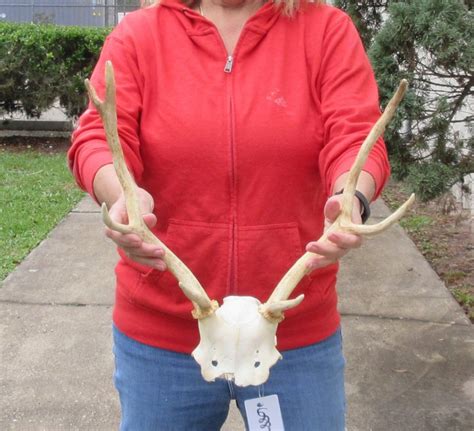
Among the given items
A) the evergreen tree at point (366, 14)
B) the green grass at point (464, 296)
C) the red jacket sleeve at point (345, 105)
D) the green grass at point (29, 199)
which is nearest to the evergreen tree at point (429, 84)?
the evergreen tree at point (366, 14)

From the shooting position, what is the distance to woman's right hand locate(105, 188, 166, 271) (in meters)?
1.61

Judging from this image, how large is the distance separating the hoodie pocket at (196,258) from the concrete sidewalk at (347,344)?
5.65 ft

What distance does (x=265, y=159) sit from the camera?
6.08ft

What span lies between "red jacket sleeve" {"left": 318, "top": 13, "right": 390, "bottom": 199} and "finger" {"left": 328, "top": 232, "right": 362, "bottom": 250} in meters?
0.21

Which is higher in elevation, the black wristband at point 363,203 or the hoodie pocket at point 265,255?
the black wristband at point 363,203

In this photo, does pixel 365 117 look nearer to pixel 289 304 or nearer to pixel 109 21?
pixel 289 304

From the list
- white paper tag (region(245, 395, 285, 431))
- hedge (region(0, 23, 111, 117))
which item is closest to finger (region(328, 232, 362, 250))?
white paper tag (region(245, 395, 285, 431))

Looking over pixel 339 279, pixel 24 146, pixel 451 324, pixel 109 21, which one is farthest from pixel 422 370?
pixel 109 21

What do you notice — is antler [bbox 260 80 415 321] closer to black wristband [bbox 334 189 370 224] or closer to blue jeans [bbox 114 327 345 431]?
black wristband [bbox 334 189 370 224]

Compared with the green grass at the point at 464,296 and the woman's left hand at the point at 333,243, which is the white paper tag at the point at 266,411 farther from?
the green grass at the point at 464,296

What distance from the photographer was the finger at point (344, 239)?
158 cm

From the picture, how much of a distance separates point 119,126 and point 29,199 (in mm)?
5629

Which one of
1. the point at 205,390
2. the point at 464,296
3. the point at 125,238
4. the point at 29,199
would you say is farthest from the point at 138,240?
the point at 29,199

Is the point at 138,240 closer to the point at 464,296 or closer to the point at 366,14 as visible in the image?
the point at 464,296
